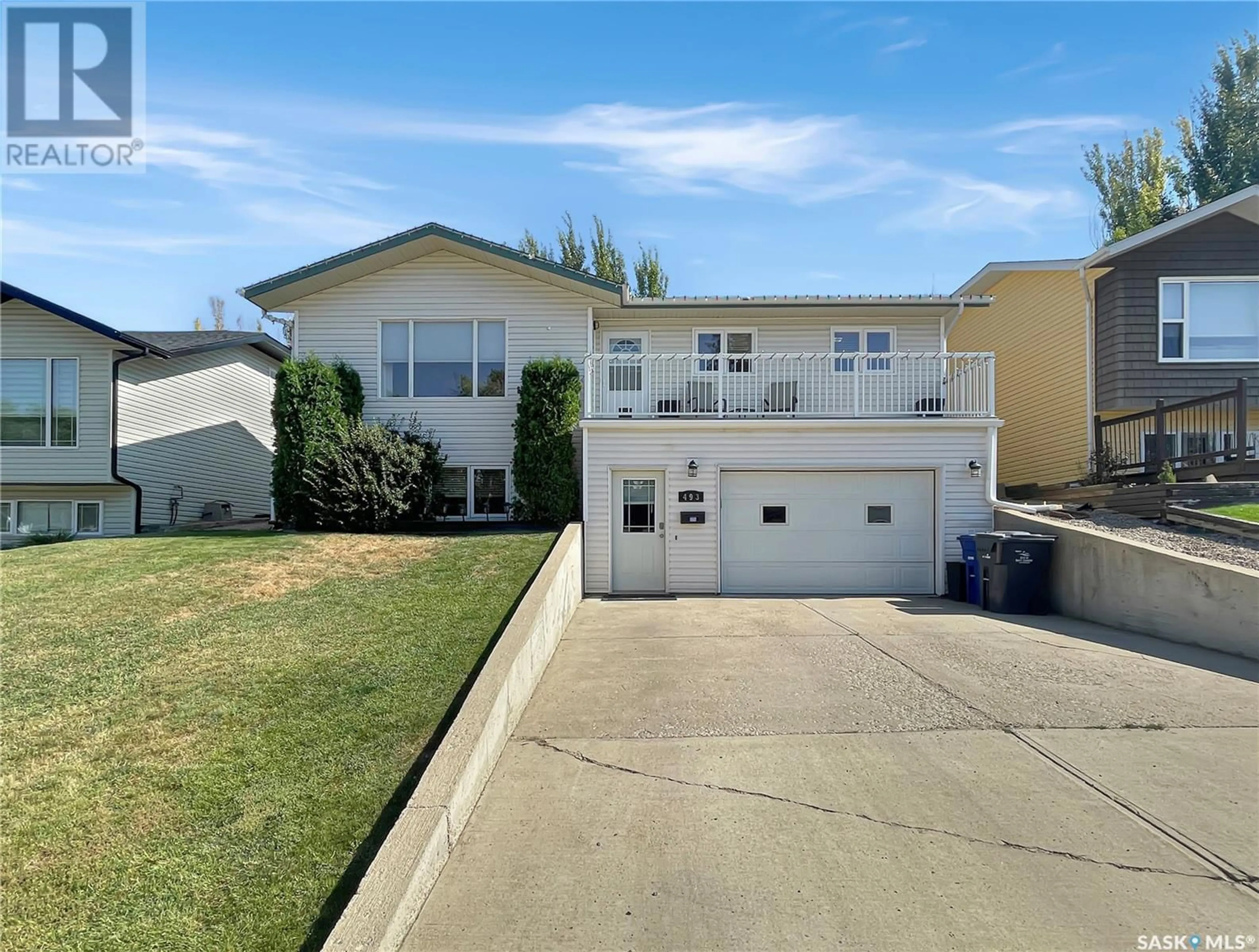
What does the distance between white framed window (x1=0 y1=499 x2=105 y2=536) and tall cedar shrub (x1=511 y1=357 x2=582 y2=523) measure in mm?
9019

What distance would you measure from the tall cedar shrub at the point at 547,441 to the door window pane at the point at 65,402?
905 cm

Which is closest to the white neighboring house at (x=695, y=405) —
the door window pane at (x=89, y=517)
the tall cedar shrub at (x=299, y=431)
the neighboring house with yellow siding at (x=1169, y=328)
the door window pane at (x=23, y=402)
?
the tall cedar shrub at (x=299, y=431)

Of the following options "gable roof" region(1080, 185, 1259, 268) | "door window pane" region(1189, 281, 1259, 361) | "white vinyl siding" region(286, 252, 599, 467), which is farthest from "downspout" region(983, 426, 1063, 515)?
"white vinyl siding" region(286, 252, 599, 467)

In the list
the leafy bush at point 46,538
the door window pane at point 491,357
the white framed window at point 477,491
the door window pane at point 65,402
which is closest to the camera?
the leafy bush at point 46,538

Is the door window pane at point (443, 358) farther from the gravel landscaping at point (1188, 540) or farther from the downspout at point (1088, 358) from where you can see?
the downspout at point (1088, 358)

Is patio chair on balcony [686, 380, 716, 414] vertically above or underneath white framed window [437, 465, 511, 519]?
above

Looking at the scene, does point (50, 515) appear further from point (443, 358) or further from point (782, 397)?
point (782, 397)

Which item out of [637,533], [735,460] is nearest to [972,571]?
[735,460]

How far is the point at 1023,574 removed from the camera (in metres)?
9.16

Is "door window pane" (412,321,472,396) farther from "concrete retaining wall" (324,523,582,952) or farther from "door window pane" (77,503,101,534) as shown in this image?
"concrete retaining wall" (324,523,582,952)

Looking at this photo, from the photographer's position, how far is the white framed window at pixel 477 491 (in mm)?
12883

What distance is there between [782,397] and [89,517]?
45.9 ft

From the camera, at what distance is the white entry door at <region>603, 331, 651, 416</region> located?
36.4 feet

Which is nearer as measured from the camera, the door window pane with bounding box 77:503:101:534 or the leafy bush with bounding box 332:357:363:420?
the leafy bush with bounding box 332:357:363:420
